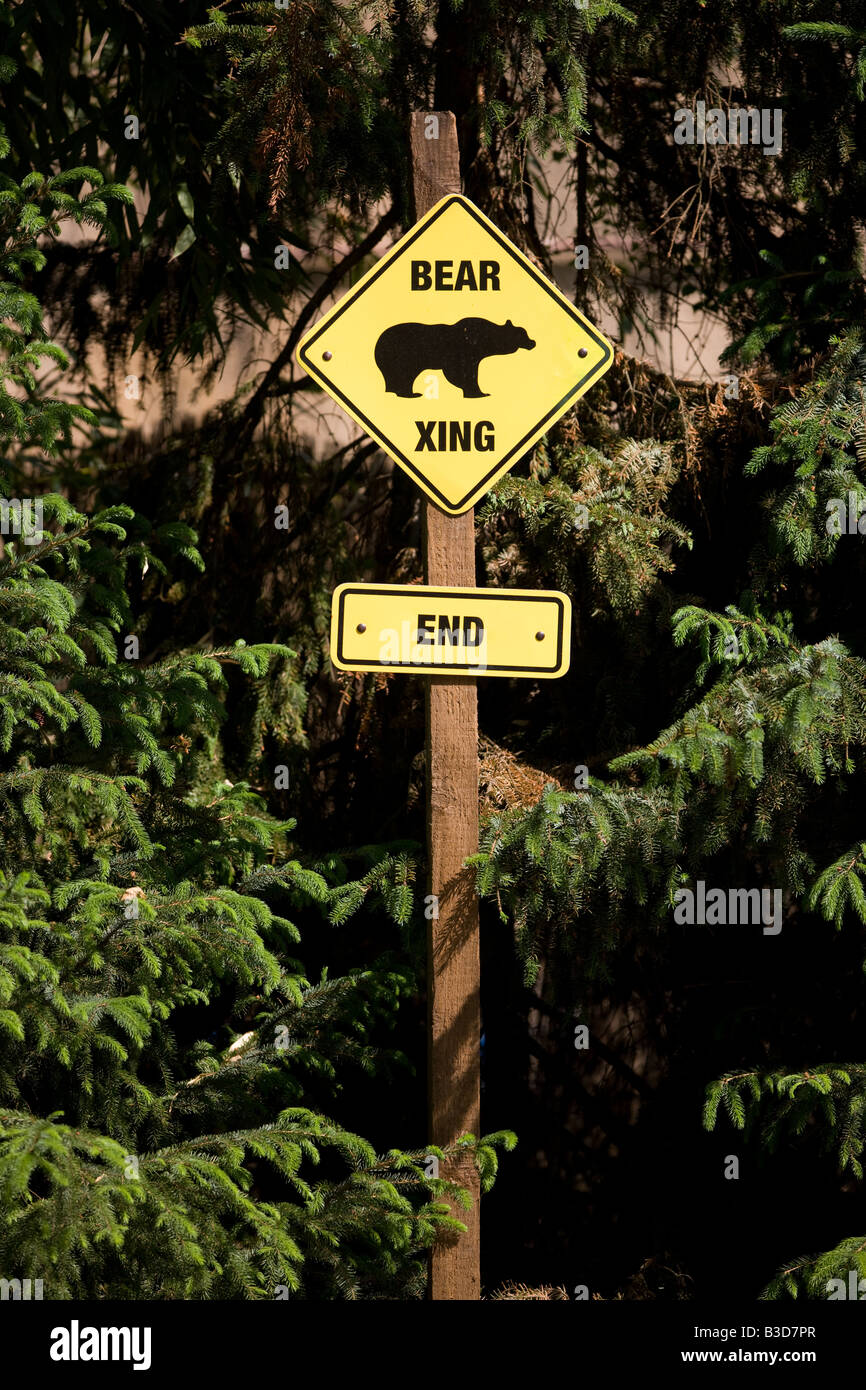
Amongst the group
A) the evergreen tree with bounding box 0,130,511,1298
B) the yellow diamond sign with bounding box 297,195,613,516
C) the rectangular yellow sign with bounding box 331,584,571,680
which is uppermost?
the yellow diamond sign with bounding box 297,195,613,516

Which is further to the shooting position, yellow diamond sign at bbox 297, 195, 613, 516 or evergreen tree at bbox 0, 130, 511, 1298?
yellow diamond sign at bbox 297, 195, 613, 516

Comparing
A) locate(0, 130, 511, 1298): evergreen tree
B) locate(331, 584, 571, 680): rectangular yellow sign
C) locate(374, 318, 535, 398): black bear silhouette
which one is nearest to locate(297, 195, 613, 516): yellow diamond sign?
locate(374, 318, 535, 398): black bear silhouette

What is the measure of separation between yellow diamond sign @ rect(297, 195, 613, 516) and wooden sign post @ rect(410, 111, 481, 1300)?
16cm

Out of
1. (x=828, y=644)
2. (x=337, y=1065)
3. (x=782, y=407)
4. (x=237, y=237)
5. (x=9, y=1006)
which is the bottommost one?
(x=337, y=1065)

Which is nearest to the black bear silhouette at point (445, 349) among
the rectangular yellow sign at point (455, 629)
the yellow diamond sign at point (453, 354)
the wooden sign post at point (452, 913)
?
the yellow diamond sign at point (453, 354)

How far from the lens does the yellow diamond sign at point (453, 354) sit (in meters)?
3.28

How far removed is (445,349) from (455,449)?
10.7 inches

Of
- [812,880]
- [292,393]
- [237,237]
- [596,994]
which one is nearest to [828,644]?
[812,880]

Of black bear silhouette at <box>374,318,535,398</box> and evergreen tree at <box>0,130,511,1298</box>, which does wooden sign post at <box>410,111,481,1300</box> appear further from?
black bear silhouette at <box>374,318,535,398</box>

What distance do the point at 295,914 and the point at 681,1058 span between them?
163 centimetres

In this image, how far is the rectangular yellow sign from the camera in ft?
10.5

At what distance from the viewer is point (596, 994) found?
470 cm

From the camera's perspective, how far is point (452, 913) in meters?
3.36

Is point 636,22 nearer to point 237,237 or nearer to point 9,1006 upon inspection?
point 237,237
